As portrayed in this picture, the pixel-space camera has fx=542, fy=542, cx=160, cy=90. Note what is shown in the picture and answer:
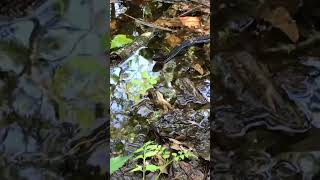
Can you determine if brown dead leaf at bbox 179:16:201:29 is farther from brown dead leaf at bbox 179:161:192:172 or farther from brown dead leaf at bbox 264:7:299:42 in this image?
brown dead leaf at bbox 264:7:299:42

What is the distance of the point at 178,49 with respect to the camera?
172cm

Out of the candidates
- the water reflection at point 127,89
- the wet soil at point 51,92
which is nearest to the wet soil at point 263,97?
the wet soil at point 51,92

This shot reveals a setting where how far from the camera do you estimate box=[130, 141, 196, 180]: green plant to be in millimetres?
1479

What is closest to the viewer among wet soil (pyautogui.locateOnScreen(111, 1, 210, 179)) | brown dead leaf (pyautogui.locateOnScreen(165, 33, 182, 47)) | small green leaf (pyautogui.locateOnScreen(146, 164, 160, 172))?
small green leaf (pyautogui.locateOnScreen(146, 164, 160, 172))

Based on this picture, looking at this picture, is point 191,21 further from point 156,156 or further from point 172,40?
point 156,156

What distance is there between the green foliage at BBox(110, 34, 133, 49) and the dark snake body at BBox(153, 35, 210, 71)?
11 cm

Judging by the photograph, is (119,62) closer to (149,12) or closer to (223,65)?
(149,12)

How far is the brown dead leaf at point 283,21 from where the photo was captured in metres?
0.83

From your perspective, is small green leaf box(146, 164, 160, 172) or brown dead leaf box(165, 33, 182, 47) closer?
small green leaf box(146, 164, 160, 172)

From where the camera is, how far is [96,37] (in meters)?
0.82

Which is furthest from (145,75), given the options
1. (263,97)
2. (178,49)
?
(263,97)

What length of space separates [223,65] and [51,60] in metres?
0.26

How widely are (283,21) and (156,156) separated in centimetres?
76

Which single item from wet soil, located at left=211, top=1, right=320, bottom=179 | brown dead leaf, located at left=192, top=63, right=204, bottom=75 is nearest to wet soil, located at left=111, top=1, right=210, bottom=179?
brown dead leaf, located at left=192, top=63, right=204, bottom=75
